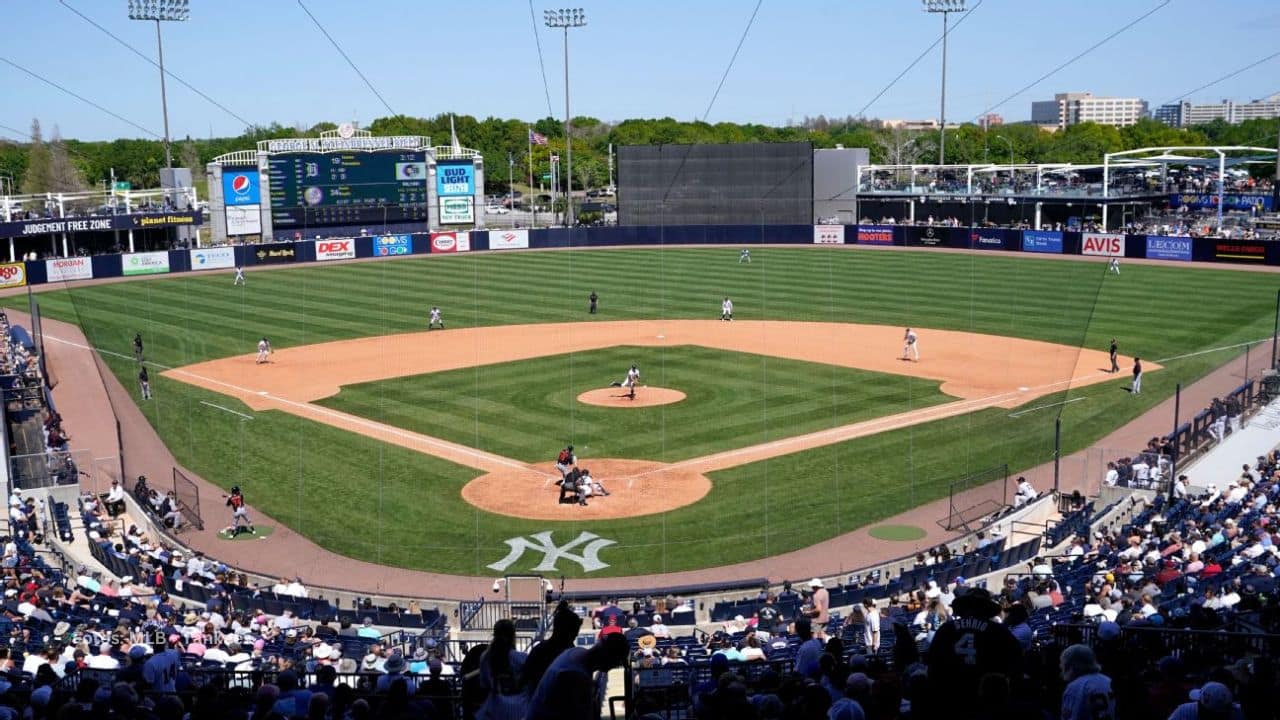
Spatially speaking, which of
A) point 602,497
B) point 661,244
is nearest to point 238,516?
point 602,497

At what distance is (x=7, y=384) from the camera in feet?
96.9

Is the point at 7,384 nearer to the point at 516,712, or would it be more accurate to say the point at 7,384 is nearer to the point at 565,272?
the point at 516,712

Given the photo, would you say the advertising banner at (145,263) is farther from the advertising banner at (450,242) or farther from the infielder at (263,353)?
the infielder at (263,353)

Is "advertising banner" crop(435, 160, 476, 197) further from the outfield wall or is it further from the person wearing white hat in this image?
the person wearing white hat

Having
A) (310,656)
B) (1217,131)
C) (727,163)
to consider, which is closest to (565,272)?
(727,163)

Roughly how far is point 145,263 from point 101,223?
22.9 feet

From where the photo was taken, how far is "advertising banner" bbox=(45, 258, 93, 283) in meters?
60.4

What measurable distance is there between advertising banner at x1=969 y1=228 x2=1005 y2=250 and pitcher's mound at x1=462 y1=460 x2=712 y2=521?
5118 cm

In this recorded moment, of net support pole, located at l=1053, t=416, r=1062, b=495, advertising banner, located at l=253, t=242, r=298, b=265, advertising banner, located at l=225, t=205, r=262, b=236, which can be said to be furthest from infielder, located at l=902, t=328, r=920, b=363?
advertising banner, located at l=225, t=205, r=262, b=236

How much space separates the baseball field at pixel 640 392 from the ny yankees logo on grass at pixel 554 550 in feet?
0.52

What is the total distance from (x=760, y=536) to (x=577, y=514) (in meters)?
3.88

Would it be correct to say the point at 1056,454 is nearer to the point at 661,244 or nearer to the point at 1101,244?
the point at 1101,244

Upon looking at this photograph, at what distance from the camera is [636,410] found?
31375 mm

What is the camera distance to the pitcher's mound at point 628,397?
106 feet
